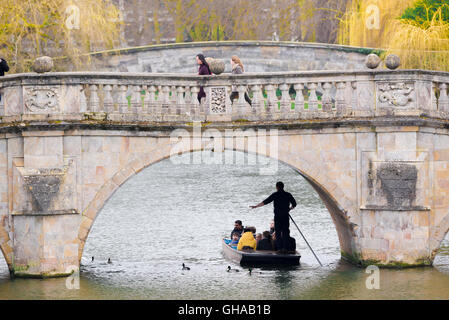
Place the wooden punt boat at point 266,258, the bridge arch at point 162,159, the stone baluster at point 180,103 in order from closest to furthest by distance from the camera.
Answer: the bridge arch at point 162,159
the stone baluster at point 180,103
the wooden punt boat at point 266,258

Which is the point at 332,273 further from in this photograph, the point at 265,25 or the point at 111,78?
the point at 265,25

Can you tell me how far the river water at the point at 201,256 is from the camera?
58.9 ft

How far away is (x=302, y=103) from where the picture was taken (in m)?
18.8

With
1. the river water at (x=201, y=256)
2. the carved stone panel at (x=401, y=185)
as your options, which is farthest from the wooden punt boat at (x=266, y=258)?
the carved stone panel at (x=401, y=185)

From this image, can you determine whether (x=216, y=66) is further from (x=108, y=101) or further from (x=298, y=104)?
(x=108, y=101)

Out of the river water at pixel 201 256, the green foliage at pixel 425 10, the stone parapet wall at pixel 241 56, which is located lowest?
the river water at pixel 201 256

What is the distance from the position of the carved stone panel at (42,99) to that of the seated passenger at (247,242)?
4.48 metres

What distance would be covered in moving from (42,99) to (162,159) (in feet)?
6.84

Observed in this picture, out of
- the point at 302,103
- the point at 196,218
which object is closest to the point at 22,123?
the point at 302,103

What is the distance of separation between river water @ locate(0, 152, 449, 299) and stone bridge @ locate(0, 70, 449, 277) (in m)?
0.63

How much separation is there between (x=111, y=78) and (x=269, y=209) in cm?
1087

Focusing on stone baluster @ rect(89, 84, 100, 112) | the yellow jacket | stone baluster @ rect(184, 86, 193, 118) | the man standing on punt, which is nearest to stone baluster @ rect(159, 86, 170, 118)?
stone baluster @ rect(184, 86, 193, 118)

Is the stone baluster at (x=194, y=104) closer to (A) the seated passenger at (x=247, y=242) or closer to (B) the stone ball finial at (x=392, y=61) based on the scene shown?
(B) the stone ball finial at (x=392, y=61)

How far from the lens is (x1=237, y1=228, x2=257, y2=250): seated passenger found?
20.9 m
